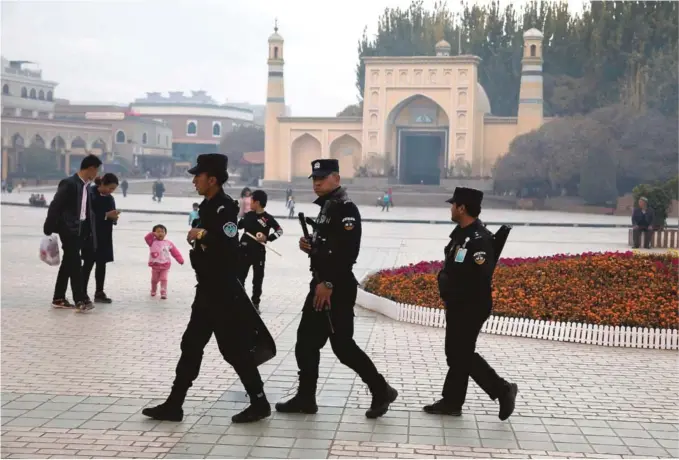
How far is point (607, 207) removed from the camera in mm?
44906

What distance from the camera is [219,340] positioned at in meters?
5.89

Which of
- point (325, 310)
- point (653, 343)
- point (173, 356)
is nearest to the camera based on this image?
point (325, 310)

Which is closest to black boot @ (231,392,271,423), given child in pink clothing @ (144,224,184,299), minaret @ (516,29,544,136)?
child in pink clothing @ (144,224,184,299)

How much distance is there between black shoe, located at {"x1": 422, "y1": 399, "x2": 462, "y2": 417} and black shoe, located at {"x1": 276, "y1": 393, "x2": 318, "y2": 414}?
0.78 meters

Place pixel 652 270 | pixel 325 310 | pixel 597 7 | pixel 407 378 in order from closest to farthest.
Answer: pixel 325 310, pixel 407 378, pixel 652 270, pixel 597 7

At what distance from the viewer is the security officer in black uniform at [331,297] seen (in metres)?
5.85

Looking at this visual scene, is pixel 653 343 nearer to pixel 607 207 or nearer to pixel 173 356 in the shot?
pixel 173 356

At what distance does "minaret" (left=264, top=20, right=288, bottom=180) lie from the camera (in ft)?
197

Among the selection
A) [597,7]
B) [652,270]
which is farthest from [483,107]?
[652,270]

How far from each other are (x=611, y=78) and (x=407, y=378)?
178 ft

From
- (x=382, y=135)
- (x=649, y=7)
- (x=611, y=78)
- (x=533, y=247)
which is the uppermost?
(x=649, y=7)

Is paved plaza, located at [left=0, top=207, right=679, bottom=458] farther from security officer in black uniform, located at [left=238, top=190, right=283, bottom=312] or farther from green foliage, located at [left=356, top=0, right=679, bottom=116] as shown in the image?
green foliage, located at [left=356, top=0, right=679, bottom=116]

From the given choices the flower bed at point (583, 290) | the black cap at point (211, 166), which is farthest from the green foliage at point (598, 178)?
the black cap at point (211, 166)

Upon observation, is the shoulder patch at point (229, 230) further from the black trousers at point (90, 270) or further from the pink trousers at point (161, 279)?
the pink trousers at point (161, 279)
